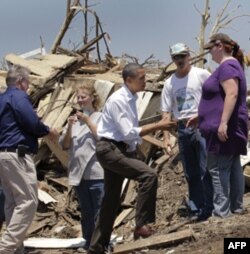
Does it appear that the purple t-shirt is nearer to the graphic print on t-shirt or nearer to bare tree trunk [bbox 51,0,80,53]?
the graphic print on t-shirt

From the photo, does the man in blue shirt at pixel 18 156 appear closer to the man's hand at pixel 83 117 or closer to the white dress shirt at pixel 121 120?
the man's hand at pixel 83 117

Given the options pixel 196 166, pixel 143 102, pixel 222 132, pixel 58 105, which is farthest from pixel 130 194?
pixel 222 132

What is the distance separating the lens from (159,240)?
587cm

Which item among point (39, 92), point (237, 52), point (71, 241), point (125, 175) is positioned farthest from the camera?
point (39, 92)

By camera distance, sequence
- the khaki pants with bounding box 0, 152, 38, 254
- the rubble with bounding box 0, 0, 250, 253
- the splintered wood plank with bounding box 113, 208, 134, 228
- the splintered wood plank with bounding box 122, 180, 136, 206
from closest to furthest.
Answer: the khaki pants with bounding box 0, 152, 38, 254 < the rubble with bounding box 0, 0, 250, 253 < the splintered wood plank with bounding box 113, 208, 134, 228 < the splintered wood plank with bounding box 122, 180, 136, 206

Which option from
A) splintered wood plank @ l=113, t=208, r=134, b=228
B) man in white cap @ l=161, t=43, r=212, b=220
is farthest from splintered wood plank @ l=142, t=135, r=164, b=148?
man in white cap @ l=161, t=43, r=212, b=220

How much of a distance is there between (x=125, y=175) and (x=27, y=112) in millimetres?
1215

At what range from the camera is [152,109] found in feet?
30.6

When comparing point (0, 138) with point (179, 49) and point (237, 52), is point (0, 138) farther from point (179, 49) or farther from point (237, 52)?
point (237, 52)

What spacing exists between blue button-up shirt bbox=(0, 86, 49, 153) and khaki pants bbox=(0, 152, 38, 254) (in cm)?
15

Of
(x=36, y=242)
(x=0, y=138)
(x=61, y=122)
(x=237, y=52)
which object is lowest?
(x=36, y=242)

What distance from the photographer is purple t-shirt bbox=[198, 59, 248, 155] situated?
5984 mm

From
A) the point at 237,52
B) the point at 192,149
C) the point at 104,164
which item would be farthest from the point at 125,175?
the point at 237,52

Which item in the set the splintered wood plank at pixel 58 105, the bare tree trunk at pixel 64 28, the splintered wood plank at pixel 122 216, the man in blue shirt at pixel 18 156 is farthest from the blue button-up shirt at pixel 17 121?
the bare tree trunk at pixel 64 28
